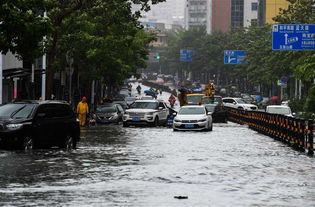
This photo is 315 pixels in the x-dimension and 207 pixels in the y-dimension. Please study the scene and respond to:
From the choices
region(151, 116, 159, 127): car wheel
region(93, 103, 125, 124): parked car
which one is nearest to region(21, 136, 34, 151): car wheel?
region(151, 116, 159, 127): car wheel

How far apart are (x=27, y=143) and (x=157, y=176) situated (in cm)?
832

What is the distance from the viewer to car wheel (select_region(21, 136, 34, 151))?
82.1ft

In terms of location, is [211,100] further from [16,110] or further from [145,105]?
[16,110]

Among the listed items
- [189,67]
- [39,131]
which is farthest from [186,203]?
[189,67]

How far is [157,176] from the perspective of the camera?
1795 cm

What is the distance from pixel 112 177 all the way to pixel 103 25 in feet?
115

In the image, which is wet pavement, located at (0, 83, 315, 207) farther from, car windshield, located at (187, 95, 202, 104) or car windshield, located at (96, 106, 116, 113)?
car windshield, located at (187, 95, 202, 104)

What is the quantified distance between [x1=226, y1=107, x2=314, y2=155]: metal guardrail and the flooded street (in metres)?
0.64

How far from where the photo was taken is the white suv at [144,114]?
46.2 metres

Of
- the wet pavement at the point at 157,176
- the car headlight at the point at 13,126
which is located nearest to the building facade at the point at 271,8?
the wet pavement at the point at 157,176

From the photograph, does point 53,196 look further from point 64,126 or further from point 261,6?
point 261,6

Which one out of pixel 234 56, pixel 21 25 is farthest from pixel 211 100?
pixel 21 25

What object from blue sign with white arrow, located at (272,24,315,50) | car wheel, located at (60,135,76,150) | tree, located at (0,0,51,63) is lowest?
car wheel, located at (60,135,76,150)

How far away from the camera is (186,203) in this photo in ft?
43.9
